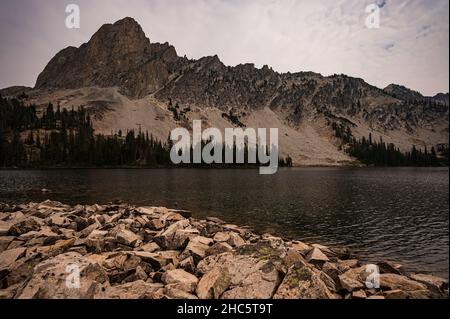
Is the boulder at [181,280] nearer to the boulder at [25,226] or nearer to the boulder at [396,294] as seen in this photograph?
the boulder at [396,294]

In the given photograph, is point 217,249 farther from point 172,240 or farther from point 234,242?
point 172,240

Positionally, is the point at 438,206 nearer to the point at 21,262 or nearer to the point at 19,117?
the point at 21,262

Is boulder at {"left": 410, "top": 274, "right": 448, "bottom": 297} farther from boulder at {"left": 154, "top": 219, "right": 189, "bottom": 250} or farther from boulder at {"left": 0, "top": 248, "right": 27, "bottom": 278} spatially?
boulder at {"left": 0, "top": 248, "right": 27, "bottom": 278}

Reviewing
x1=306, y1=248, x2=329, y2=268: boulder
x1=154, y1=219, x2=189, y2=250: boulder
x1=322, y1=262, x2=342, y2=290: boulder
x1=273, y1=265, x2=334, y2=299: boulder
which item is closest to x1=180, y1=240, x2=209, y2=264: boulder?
x1=154, y1=219, x2=189, y2=250: boulder

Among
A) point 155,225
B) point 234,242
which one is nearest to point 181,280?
point 234,242

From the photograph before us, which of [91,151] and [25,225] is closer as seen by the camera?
[25,225]

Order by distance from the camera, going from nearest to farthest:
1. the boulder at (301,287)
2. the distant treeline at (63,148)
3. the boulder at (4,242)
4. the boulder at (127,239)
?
the boulder at (301,287) → the boulder at (4,242) → the boulder at (127,239) → the distant treeline at (63,148)

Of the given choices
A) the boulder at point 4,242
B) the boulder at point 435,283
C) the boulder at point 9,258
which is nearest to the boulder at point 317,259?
the boulder at point 435,283

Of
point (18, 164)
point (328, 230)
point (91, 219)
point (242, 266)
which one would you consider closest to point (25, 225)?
point (91, 219)

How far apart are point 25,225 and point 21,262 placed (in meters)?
7.26

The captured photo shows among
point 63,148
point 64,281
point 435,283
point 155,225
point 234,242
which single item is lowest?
point 435,283

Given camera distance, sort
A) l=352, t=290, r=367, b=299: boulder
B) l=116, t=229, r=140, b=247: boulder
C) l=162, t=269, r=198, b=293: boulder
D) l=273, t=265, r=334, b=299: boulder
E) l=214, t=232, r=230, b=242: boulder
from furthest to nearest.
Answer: l=214, t=232, r=230, b=242: boulder → l=116, t=229, r=140, b=247: boulder → l=162, t=269, r=198, b=293: boulder → l=352, t=290, r=367, b=299: boulder → l=273, t=265, r=334, b=299: boulder
